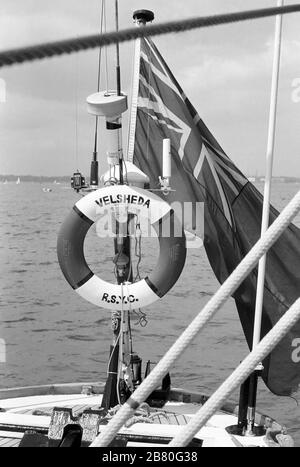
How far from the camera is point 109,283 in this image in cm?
495

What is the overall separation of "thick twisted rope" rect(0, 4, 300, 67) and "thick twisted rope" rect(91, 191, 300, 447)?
58cm

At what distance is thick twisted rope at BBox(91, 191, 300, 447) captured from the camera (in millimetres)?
1897

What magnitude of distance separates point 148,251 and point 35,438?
1958 cm

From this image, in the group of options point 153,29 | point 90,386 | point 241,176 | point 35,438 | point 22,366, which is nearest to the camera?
point 153,29

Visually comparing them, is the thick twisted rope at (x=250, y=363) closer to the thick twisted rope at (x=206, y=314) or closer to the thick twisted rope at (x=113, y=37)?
the thick twisted rope at (x=206, y=314)

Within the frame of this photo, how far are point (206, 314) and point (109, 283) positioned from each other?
3.03m

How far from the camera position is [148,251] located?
22906 millimetres

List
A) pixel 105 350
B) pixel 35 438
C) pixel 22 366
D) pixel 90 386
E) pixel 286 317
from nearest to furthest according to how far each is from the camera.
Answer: pixel 286 317 < pixel 35 438 < pixel 90 386 < pixel 22 366 < pixel 105 350

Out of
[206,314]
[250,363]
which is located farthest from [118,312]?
[250,363]

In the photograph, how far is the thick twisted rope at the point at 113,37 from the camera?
1.04 m

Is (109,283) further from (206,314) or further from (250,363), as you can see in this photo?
(250,363)

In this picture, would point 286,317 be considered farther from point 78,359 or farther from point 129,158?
point 78,359
